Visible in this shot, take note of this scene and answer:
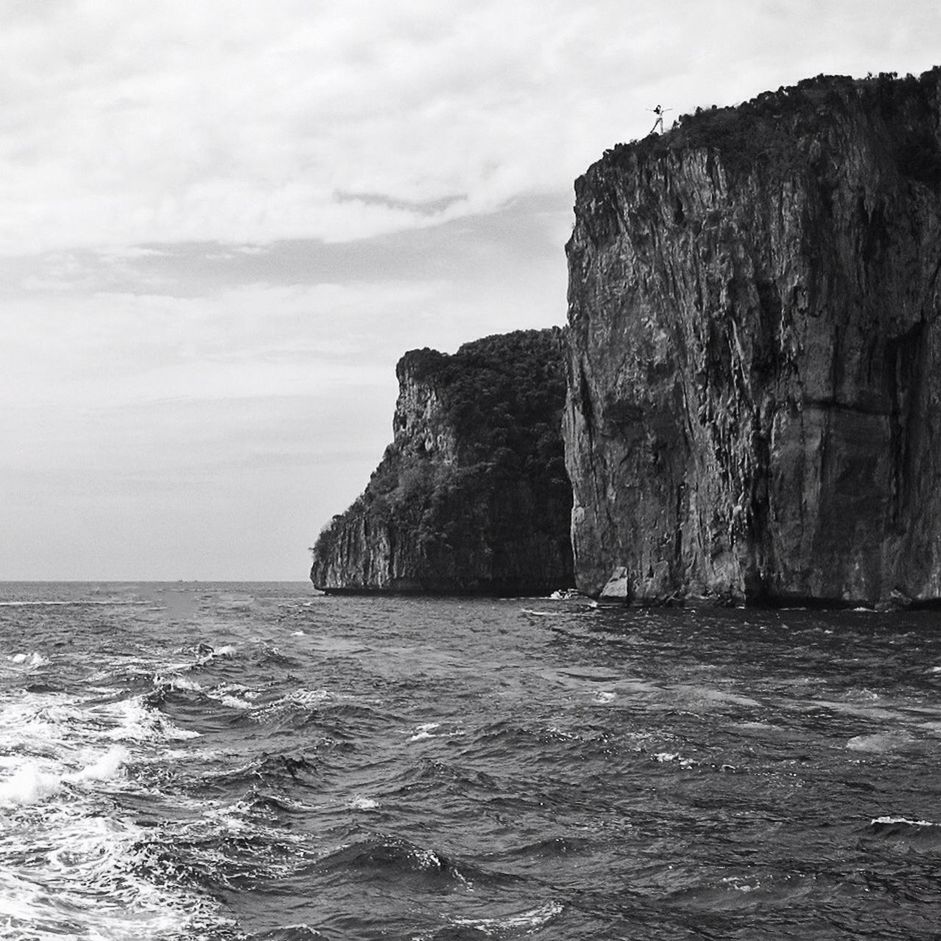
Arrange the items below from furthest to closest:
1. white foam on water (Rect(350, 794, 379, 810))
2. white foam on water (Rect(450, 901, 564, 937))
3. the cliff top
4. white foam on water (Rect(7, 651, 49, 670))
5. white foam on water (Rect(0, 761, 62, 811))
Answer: the cliff top, white foam on water (Rect(7, 651, 49, 670)), white foam on water (Rect(350, 794, 379, 810)), white foam on water (Rect(0, 761, 62, 811)), white foam on water (Rect(450, 901, 564, 937))

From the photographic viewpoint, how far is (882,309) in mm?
68000

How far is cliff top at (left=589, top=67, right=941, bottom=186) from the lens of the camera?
6981 centimetres

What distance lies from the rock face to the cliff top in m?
52.2

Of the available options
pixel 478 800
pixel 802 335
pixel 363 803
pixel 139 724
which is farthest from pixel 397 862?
pixel 802 335

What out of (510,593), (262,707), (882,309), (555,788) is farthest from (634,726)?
(510,593)

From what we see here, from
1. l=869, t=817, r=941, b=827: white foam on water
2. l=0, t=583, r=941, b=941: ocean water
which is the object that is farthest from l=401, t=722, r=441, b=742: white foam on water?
l=869, t=817, r=941, b=827: white foam on water

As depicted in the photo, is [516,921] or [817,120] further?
[817,120]

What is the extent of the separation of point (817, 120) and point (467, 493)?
202 feet

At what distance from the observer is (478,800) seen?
19.7 meters

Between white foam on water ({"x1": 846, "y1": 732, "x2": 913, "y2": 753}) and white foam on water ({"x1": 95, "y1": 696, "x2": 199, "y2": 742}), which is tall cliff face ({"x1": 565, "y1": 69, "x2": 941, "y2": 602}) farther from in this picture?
white foam on water ({"x1": 95, "y1": 696, "x2": 199, "y2": 742})

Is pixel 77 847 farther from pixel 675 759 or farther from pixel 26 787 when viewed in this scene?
pixel 675 759

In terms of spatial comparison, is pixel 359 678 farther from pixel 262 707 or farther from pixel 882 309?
pixel 882 309

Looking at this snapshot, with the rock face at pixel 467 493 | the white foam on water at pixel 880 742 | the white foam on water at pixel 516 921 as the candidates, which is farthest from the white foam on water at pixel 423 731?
the rock face at pixel 467 493

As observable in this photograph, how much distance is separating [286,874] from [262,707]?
15828 millimetres
